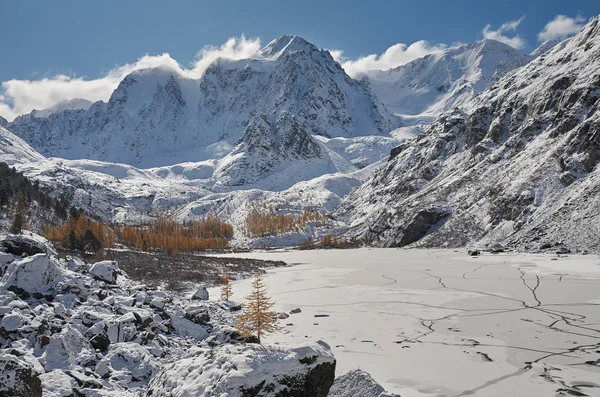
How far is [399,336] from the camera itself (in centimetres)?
2198

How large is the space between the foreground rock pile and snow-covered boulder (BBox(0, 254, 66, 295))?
0.05 meters

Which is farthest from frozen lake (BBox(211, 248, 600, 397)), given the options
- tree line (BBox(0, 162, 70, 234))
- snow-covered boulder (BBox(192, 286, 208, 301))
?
tree line (BBox(0, 162, 70, 234))

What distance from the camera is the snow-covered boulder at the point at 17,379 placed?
11305mm

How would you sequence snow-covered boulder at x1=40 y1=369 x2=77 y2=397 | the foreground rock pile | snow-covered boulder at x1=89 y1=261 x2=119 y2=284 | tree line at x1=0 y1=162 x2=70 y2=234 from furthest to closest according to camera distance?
tree line at x1=0 y1=162 x2=70 y2=234 → snow-covered boulder at x1=89 y1=261 x2=119 y2=284 → snow-covered boulder at x1=40 y1=369 x2=77 y2=397 → the foreground rock pile

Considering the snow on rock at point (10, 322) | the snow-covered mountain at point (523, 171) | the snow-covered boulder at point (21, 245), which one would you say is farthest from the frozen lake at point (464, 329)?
the snow-covered mountain at point (523, 171)

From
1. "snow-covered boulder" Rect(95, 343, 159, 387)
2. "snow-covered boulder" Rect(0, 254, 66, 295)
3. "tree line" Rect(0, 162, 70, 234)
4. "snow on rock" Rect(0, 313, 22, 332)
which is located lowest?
"snow-covered boulder" Rect(95, 343, 159, 387)

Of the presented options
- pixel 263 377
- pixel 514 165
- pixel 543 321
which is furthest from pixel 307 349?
pixel 514 165

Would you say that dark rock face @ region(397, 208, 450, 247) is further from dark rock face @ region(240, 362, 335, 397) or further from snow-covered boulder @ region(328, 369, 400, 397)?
dark rock face @ region(240, 362, 335, 397)

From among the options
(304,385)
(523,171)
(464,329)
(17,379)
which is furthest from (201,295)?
(523,171)

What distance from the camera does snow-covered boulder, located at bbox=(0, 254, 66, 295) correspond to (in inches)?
882

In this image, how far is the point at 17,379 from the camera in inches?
454

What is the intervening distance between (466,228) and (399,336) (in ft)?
Result: 270

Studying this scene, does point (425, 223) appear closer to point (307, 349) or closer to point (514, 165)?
point (514, 165)

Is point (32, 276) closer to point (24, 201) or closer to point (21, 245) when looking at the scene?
point (21, 245)
